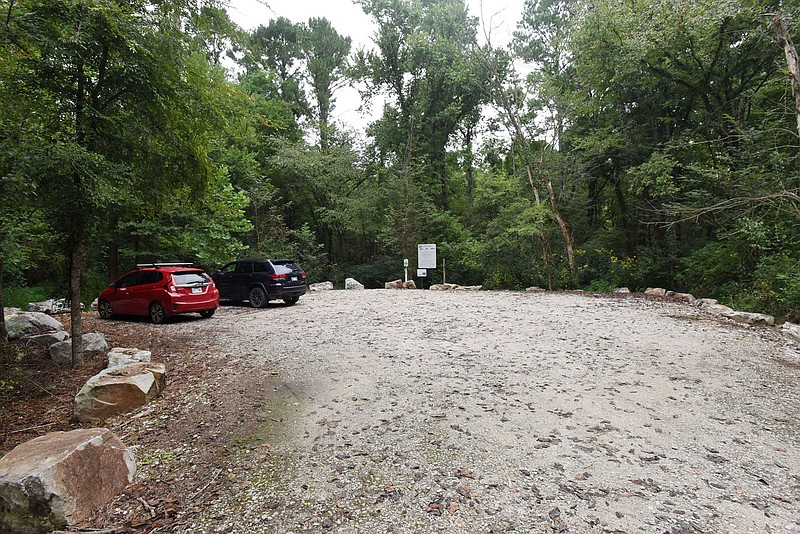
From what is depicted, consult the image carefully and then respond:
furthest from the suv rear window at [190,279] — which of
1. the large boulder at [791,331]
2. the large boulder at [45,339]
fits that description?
the large boulder at [791,331]

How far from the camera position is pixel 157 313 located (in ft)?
30.0

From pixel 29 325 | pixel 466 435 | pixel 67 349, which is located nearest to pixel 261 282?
pixel 29 325

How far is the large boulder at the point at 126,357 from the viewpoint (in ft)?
17.1

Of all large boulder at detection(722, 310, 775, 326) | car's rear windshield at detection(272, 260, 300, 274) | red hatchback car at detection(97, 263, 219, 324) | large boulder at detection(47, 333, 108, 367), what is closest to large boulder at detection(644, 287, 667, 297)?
large boulder at detection(722, 310, 775, 326)

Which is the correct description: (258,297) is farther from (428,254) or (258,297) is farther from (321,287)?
(428,254)

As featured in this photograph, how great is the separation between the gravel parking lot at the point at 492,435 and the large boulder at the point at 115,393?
0.87 ft

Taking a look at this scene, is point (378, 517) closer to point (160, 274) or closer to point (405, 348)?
point (405, 348)

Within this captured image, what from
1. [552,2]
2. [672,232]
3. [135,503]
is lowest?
[135,503]

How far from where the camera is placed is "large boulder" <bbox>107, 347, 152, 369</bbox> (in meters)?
5.21

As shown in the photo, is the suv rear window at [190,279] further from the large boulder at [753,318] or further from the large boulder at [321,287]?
the large boulder at [753,318]

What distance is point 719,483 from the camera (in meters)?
2.90

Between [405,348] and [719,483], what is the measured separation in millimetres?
4310

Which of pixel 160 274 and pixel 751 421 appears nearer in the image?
pixel 751 421

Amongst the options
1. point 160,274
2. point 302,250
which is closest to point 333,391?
point 160,274
